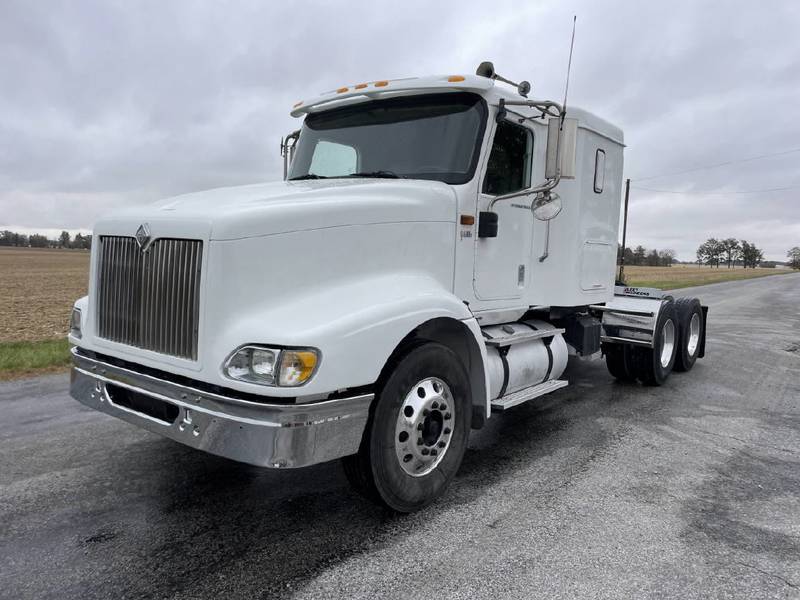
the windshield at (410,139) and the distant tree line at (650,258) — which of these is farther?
the distant tree line at (650,258)

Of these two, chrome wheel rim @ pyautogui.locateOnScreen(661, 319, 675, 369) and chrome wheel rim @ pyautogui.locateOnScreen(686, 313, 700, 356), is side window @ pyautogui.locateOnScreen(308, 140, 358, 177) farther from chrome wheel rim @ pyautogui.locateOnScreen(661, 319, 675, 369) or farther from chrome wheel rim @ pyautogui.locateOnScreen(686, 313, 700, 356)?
chrome wheel rim @ pyautogui.locateOnScreen(686, 313, 700, 356)

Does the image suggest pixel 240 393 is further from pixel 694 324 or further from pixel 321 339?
pixel 694 324

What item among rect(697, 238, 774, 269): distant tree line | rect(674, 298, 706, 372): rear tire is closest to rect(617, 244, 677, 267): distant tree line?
rect(697, 238, 774, 269): distant tree line

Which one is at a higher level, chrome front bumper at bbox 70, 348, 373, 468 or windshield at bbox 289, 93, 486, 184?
windshield at bbox 289, 93, 486, 184

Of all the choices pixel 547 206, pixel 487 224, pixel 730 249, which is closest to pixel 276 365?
pixel 487 224

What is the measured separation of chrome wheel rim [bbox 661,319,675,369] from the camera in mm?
7398

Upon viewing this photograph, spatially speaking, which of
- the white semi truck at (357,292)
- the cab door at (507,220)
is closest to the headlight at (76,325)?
the white semi truck at (357,292)

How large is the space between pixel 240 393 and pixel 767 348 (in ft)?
34.8

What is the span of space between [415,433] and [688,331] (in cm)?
601

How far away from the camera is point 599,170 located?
5977 mm

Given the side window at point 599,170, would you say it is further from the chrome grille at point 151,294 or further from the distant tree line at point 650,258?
the distant tree line at point 650,258

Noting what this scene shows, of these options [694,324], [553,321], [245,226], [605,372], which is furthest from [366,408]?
[694,324]

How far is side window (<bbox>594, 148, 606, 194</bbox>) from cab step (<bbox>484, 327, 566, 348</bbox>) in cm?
158

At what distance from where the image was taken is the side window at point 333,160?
4.63 meters
